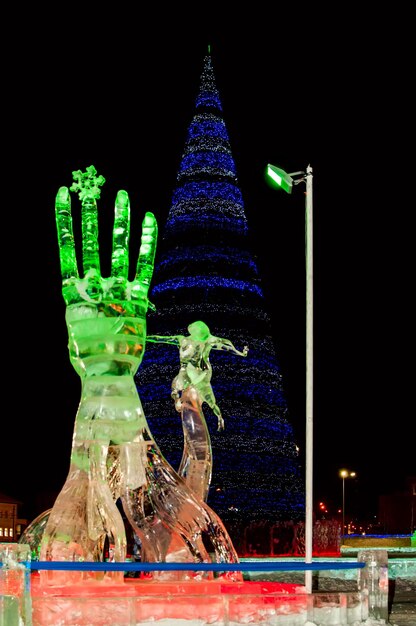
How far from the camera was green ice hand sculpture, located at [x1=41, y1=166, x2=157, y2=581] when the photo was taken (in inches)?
529

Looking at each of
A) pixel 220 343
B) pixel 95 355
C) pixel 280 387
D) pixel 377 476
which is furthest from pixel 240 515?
pixel 377 476

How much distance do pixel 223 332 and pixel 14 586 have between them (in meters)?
16.8

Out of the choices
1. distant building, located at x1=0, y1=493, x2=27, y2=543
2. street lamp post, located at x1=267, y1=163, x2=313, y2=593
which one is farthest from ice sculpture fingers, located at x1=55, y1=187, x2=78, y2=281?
distant building, located at x1=0, y1=493, x2=27, y2=543

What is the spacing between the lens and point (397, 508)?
71.9m

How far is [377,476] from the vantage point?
6944 centimetres

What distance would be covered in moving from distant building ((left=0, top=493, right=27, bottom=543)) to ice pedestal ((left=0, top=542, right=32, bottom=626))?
47257mm

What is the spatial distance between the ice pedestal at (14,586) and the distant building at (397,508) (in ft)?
201

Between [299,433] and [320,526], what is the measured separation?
53.1 ft

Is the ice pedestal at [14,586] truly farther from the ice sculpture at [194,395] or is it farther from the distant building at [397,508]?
the distant building at [397,508]

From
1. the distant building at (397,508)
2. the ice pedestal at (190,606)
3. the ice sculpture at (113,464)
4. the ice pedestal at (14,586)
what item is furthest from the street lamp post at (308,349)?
the distant building at (397,508)

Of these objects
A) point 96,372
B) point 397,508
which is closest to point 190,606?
point 96,372

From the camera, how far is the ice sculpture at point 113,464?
13453 millimetres

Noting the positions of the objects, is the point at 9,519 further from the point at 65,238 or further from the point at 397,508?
the point at 65,238

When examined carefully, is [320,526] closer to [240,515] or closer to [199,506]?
[240,515]
